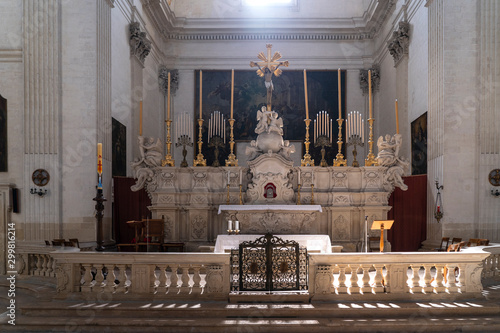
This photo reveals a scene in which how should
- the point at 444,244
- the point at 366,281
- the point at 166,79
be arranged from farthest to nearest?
1. the point at 166,79
2. the point at 444,244
3. the point at 366,281

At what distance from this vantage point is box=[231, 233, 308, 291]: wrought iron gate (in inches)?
297

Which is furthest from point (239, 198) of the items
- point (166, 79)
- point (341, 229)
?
point (166, 79)

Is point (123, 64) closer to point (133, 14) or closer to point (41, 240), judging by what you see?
point (133, 14)

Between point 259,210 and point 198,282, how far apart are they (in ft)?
13.4

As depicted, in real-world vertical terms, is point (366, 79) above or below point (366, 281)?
above

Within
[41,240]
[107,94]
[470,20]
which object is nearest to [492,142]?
[470,20]

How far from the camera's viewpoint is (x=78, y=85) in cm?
1243

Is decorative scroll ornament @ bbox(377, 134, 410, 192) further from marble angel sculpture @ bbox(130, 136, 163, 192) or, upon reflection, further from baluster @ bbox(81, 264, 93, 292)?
baluster @ bbox(81, 264, 93, 292)

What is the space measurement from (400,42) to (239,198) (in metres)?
8.53

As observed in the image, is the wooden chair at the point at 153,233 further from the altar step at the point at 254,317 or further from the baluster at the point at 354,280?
the baluster at the point at 354,280

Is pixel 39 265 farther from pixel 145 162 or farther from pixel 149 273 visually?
pixel 145 162

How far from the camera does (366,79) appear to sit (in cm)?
2133

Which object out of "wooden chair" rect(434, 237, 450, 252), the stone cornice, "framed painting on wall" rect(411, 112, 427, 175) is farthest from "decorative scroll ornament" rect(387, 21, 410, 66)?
"wooden chair" rect(434, 237, 450, 252)

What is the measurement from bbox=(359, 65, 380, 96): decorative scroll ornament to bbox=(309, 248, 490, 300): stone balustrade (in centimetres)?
1455
